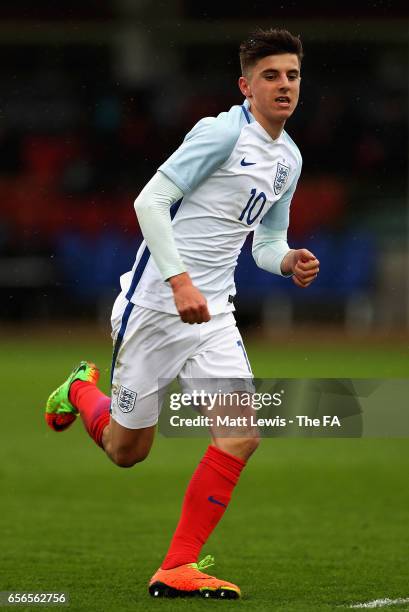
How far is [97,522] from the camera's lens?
26.3ft

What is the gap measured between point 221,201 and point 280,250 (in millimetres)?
555

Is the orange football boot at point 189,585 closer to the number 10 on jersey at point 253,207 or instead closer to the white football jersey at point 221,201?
the white football jersey at point 221,201

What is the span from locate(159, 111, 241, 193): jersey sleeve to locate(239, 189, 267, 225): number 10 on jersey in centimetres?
26

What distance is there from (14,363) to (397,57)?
10809mm

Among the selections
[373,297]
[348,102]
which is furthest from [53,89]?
[373,297]

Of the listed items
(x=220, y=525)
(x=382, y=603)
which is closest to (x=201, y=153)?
(x=382, y=603)

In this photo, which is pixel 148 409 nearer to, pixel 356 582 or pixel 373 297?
pixel 356 582

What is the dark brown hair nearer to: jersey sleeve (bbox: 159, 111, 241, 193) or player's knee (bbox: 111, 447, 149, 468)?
jersey sleeve (bbox: 159, 111, 241, 193)

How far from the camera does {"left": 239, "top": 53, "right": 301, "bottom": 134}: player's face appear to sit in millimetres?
5727

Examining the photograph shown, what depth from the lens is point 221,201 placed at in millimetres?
5797

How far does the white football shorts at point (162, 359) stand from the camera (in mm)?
5797

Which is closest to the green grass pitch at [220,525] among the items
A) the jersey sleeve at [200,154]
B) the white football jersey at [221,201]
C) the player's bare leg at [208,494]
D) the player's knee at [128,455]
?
the player's bare leg at [208,494]

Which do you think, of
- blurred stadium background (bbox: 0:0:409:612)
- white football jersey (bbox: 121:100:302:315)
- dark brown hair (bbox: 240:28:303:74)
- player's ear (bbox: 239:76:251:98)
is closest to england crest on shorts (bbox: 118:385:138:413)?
white football jersey (bbox: 121:100:302:315)

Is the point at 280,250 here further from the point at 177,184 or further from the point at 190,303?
the point at 190,303
